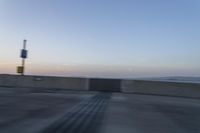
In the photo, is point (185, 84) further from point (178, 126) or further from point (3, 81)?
point (178, 126)

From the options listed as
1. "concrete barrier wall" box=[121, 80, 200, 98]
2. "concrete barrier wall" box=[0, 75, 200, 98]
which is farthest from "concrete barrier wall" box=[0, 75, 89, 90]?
"concrete barrier wall" box=[121, 80, 200, 98]

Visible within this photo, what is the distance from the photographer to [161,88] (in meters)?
32.3

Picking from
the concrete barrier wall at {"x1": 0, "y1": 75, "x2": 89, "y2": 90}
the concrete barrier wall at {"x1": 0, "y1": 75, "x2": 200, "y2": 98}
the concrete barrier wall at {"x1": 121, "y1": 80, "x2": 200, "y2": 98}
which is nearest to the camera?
the concrete barrier wall at {"x1": 121, "y1": 80, "x2": 200, "y2": 98}

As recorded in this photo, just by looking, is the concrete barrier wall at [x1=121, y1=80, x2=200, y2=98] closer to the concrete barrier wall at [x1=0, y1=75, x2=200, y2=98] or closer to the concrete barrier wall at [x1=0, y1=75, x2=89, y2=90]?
the concrete barrier wall at [x1=0, y1=75, x2=200, y2=98]

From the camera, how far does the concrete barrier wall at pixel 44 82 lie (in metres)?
34.2

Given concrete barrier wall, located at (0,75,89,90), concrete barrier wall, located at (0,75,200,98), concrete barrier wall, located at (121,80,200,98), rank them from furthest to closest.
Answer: concrete barrier wall, located at (0,75,89,90) → concrete barrier wall, located at (0,75,200,98) → concrete barrier wall, located at (121,80,200,98)

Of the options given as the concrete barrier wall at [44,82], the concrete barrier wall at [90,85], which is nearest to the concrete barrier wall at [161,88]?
the concrete barrier wall at [90,85]

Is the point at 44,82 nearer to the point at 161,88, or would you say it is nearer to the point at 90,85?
the point at 90,85

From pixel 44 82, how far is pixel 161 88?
1033 cm

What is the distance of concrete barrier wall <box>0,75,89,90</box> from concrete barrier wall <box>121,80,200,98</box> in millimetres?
3812

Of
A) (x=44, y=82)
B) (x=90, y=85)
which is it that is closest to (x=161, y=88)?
(x=90, y=85)

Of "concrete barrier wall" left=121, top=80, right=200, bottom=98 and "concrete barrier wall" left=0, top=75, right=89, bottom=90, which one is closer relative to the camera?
"concrete barrier wall" left=121, top=80, right=200, bottom=98

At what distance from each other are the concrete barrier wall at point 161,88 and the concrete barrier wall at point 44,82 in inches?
150

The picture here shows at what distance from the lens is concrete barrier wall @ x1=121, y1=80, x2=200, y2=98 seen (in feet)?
103
